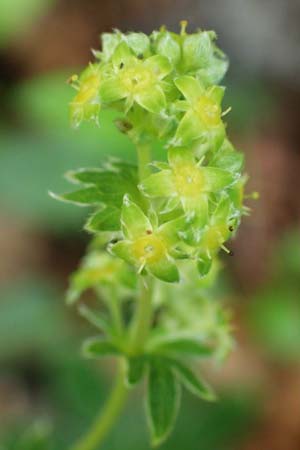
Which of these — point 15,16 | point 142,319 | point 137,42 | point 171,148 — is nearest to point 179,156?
point 171,148

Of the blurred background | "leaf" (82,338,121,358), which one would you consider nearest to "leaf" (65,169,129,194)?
"leaf" (82,338,121,358)

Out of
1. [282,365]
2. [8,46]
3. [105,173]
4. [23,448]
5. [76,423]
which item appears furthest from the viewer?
[8,46]

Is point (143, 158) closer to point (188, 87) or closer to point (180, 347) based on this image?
point (188, 87)

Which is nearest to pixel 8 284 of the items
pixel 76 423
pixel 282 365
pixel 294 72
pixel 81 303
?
pixel 81 303

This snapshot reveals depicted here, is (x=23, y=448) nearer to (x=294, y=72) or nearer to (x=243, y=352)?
(x=243, y=352)

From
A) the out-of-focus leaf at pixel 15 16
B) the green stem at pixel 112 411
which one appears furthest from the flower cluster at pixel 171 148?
the out-of-focus leaf at pixel 15 16

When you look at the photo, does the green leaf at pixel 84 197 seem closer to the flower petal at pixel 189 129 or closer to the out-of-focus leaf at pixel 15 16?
the flower petal at pixel 189 129
